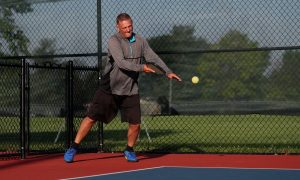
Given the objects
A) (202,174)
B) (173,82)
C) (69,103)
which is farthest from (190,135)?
(202,174)

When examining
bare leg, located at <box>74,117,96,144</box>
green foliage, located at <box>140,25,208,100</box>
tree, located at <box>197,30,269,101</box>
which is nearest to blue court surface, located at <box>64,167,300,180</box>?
bare leg, located at <box>74,117,96,144</box>

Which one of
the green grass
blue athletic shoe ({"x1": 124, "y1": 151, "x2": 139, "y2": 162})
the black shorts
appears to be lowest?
the green grass

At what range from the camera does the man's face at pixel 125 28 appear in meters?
8.48

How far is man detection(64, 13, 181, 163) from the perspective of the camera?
8539 mm

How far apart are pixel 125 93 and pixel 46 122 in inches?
162

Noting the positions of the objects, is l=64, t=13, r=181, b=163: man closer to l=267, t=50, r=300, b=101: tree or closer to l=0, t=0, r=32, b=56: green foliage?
l=0, t=0, r=32, b=56: green foliage

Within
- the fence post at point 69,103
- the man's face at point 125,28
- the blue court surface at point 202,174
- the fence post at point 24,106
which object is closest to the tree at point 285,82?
the fence post at point 69,103

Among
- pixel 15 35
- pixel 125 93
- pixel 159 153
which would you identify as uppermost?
pixel 15 35

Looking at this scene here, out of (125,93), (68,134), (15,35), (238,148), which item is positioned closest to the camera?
(125,93)

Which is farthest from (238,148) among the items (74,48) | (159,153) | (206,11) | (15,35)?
(15,35)

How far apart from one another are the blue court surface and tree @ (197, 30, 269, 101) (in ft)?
18.4

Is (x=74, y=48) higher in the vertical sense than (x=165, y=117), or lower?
higher

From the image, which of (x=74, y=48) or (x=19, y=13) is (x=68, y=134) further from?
(x=19, y=13)

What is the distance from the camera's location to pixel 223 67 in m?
16.5
